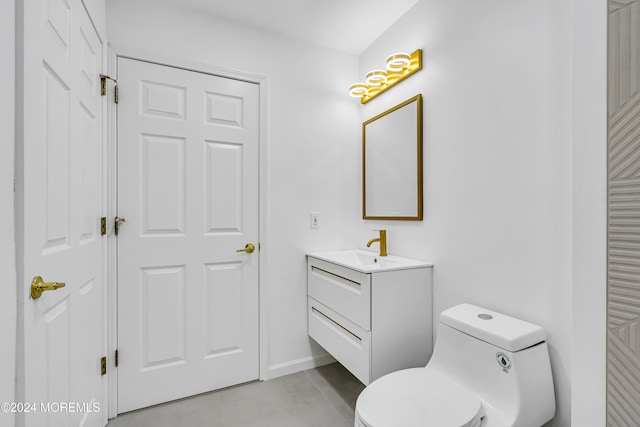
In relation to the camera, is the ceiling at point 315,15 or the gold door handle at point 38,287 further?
the ceiling at point 315,15

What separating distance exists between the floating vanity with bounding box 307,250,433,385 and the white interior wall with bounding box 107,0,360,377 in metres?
0.39

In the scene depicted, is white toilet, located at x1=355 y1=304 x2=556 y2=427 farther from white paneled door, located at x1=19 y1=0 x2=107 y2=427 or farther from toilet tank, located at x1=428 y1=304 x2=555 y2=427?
white paneled door, located at x1=19 y1=0 x2=107 y2=427

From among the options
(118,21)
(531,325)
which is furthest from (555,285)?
(118,21)

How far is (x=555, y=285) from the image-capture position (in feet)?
3.87

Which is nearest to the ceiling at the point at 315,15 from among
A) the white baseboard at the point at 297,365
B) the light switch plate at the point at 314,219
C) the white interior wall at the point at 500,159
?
the white interior wall at the point at 500,159

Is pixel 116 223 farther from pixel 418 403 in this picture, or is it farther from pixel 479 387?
pixel 479 387

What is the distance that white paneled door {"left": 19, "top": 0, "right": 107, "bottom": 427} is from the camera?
0.86 meters

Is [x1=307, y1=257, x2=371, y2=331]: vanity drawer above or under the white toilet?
above

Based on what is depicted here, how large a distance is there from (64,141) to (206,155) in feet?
2.77

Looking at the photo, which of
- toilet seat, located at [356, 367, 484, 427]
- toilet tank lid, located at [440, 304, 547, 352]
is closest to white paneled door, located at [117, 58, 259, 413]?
toilet seat, located at [356, 367, 484, 427]

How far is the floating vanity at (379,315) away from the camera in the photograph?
5.07 feet

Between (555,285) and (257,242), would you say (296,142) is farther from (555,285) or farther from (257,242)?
(555,285)

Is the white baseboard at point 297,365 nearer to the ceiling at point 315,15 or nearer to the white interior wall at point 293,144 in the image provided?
the white interior wall at point 293,144

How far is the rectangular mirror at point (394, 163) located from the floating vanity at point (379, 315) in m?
0.37
